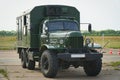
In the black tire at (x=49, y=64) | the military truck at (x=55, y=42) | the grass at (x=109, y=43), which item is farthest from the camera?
the grass at (x=109, y=43)

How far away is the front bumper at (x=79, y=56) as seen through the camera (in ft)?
59.7

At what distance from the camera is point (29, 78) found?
18.3m

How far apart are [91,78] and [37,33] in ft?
13.7

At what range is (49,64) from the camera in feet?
60.6

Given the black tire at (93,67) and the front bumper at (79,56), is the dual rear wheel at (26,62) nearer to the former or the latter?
the black tire at (93,67)

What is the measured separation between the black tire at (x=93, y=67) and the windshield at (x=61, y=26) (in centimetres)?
181

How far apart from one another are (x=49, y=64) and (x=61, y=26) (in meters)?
2.75

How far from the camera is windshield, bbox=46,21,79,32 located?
20.6 meters

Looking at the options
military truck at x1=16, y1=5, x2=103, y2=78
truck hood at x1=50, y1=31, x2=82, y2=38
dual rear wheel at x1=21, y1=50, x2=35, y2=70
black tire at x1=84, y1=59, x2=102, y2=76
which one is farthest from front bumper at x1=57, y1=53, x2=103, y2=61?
dual rear wheel at x1=21, y1=50, x2=35, y2=70

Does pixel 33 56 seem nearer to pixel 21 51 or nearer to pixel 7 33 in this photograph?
pixel 21 51

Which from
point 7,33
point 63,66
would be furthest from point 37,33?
point 7,33

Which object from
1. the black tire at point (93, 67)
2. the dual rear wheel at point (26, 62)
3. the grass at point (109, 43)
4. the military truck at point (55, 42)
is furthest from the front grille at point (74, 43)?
the grass at point (109, 43)

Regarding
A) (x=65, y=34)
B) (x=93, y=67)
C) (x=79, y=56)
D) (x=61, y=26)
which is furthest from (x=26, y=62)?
(x=79, y=56)

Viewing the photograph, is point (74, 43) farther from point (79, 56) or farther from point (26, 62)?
point (26, 62)
